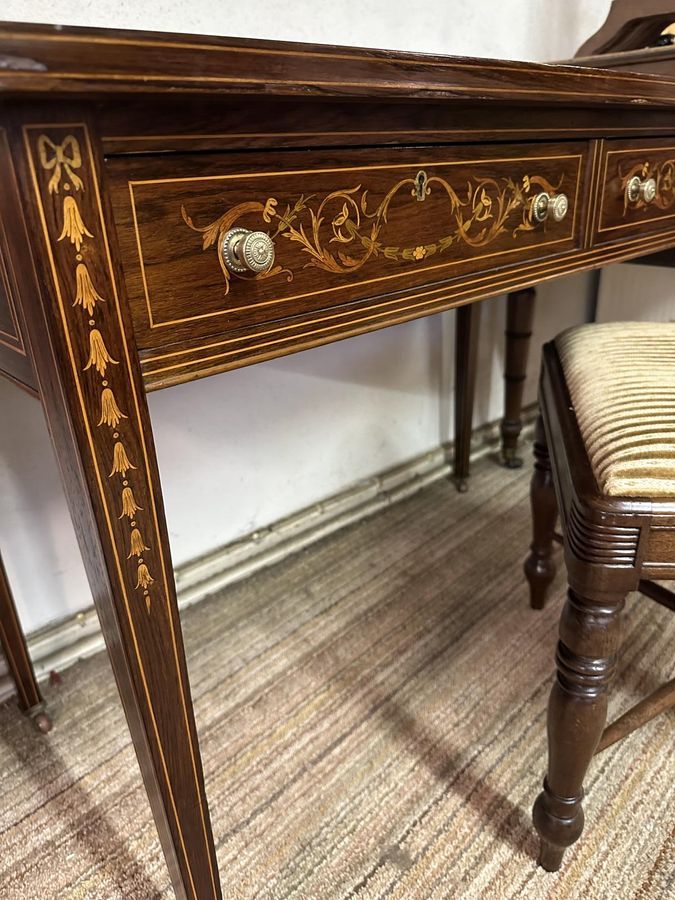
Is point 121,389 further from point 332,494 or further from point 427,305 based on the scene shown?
point 332,494

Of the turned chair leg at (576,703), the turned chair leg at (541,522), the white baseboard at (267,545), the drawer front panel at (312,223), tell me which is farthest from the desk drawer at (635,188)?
the white baseboard at (267,545)

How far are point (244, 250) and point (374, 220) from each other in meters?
0.12

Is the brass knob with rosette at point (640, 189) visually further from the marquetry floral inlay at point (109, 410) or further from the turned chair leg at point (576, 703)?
the marquetry floral inlay at point (109, 410)

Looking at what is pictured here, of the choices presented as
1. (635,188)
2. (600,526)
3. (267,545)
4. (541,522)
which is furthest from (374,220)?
(267,545)

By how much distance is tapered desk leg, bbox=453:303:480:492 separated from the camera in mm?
1280

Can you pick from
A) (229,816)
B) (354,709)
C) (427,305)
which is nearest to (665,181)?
(427,305)

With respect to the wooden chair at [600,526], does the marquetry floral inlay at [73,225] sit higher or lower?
higher

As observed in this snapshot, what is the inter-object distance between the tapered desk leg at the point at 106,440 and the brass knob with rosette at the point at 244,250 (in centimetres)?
8

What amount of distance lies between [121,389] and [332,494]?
3.03 ft

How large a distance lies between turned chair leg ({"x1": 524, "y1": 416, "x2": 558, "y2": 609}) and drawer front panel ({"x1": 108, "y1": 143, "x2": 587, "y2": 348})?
14.1 inches

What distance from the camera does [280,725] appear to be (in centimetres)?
84

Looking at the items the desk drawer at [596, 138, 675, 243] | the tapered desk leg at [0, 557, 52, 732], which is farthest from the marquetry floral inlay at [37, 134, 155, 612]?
the desk drawer at [596, 138, 675, 243]

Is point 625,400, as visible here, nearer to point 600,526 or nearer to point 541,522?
point 600,526

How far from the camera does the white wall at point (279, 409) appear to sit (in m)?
0.84
